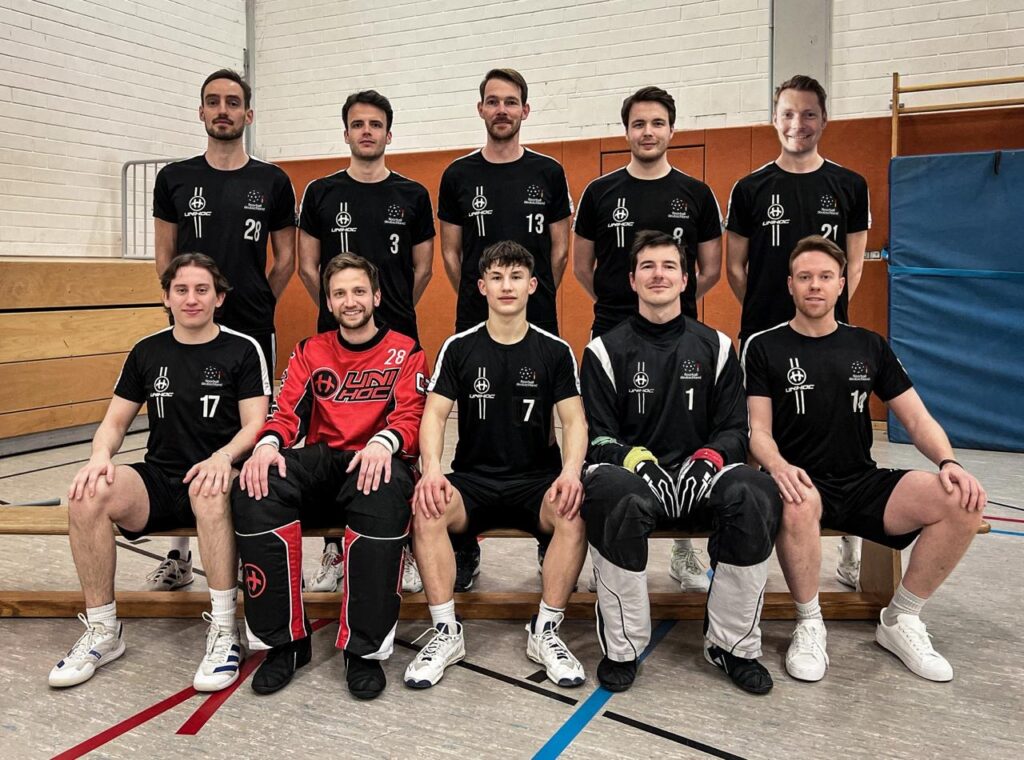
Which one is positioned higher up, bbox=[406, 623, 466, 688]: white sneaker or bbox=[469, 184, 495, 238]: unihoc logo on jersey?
bbox=[469, 184, 495, 238]: unihoc logo on jersey

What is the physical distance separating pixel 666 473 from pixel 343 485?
3.34 ft

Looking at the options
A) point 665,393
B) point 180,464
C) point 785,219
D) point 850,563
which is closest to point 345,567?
point 180,464

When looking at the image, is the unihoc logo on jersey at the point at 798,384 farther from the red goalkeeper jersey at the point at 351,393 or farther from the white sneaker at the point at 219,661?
the white sneaker at the point at 219,661

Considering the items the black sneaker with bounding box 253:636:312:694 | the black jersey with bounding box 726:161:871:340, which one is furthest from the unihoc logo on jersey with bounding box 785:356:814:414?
the black sneaker with bounding box 253:636:312:694

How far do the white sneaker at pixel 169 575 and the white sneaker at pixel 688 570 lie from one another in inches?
76.8

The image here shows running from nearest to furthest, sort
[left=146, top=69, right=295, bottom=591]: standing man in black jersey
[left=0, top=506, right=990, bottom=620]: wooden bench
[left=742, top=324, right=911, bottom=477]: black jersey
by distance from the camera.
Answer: [left=742, top=324, right=911, bottom=477]: black jersey
[left=0, top=506, right=990, bottom=620]: wooden bench
[left=146, top=69, right=295, bottom=591]: standing man in black jersey

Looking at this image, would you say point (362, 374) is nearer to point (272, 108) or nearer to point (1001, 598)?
point (1001, 598)

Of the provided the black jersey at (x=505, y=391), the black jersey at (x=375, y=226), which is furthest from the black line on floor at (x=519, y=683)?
the black jersey at (x=375, y=226)

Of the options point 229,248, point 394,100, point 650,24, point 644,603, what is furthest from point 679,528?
point 394,100

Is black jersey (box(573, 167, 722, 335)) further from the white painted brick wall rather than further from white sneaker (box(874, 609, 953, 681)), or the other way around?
the white painted brick wall

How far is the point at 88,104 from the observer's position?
7.11 m

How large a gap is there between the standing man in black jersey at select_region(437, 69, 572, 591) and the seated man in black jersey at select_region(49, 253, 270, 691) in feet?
3.22

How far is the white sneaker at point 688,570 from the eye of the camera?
3.17m

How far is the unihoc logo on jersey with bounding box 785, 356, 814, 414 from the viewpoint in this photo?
108 inches
